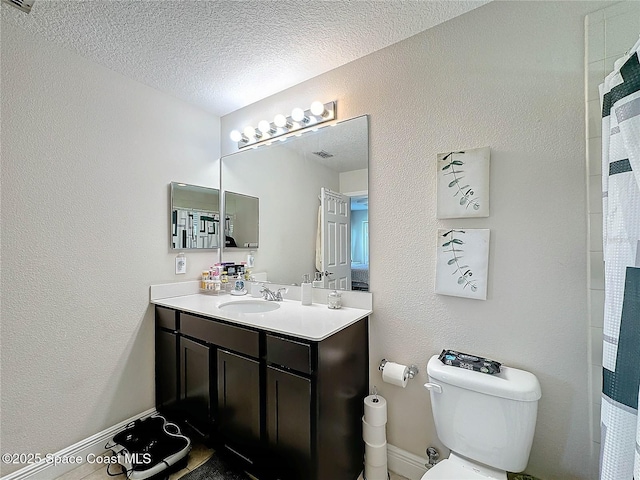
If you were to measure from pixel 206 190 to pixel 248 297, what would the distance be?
38.2 inches

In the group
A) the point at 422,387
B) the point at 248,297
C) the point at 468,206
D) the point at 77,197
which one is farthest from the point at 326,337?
the point at 77,197

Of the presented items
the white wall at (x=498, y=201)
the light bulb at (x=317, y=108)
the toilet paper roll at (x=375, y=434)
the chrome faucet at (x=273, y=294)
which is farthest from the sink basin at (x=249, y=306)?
the light bulb at (x=317, y=108)

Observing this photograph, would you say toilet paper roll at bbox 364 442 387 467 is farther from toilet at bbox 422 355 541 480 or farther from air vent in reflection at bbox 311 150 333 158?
air vent in reflection at bbox 311 150 333 158

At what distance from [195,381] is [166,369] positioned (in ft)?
1.20

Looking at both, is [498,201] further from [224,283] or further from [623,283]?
[224,283]

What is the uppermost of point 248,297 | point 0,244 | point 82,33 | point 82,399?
point 82,33

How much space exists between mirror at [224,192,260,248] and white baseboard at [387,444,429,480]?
1.64 meters

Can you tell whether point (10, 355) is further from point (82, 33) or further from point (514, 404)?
point (514, 404)

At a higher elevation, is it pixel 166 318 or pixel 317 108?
pixel 317 108

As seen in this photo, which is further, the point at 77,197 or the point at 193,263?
the point at 193,263

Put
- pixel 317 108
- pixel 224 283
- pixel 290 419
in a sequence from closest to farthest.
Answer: pixel 290 419
pixel 317 108
pixel 224 283

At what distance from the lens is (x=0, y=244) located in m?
1.38

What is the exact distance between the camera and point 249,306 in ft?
6.57

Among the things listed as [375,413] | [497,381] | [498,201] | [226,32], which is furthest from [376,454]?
[226,32]
